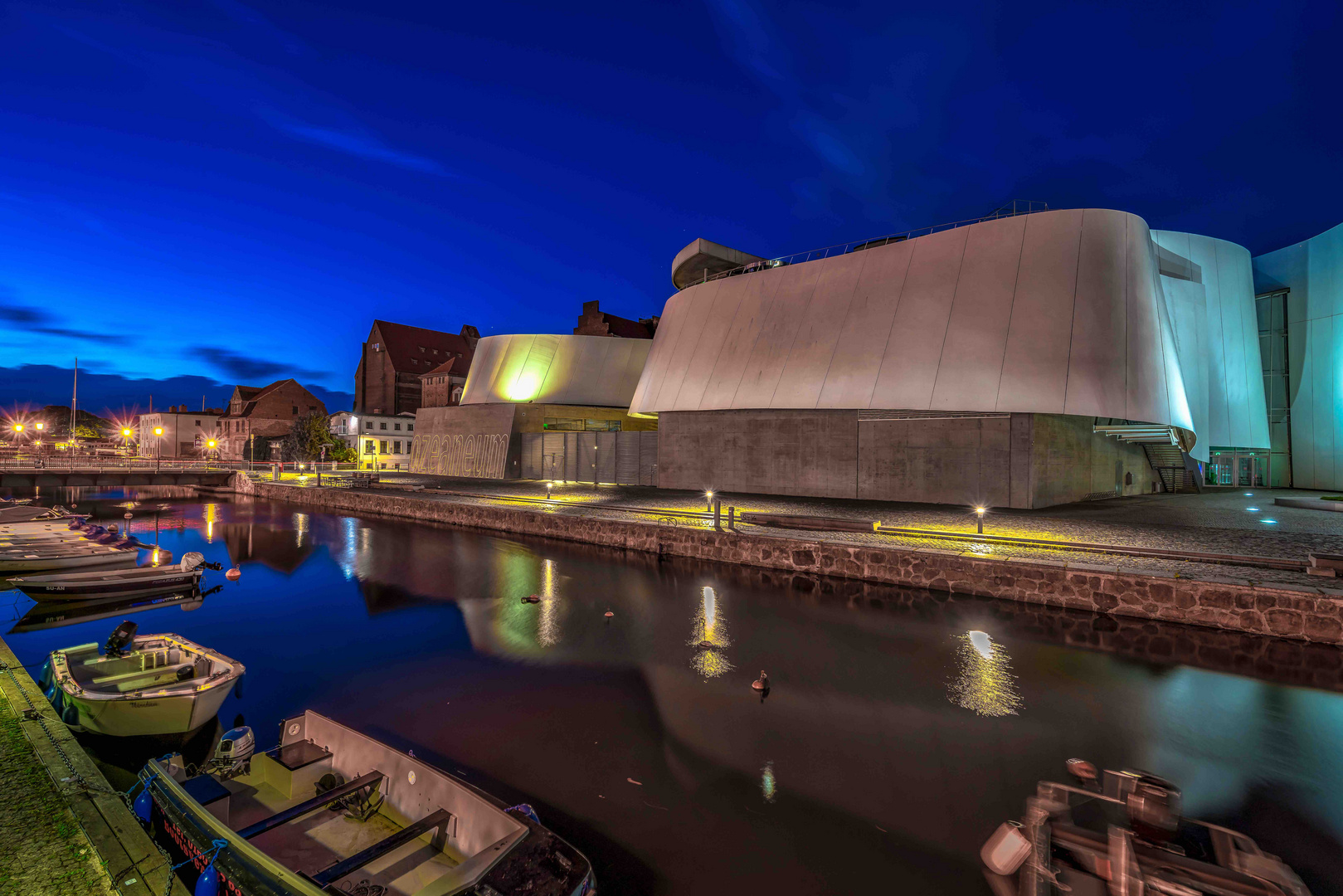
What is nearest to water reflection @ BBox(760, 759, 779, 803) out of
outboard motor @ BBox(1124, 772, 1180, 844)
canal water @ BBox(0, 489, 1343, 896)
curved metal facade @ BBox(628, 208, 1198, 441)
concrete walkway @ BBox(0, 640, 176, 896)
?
canal water @ BBox(0, 489, 1343, 896)

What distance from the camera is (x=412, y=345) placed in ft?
224

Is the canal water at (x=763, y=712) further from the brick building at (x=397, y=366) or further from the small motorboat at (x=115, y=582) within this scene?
the brick building at (x=397, y=366)

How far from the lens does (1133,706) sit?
764 cm

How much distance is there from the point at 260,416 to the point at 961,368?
82.9m

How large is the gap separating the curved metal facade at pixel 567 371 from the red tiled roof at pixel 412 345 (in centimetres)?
3233

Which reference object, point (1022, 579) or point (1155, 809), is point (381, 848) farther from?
point (1022, 579)

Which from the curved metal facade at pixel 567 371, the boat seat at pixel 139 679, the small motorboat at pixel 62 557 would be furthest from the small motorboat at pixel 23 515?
Answer: the curved metal facade at pixel 567 371

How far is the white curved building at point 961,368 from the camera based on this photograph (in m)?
19.2

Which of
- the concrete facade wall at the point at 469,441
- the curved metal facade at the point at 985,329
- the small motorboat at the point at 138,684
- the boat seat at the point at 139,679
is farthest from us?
the concrete facade wall at the point at 469,441

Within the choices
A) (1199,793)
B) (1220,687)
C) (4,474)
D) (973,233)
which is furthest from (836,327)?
(4,474)

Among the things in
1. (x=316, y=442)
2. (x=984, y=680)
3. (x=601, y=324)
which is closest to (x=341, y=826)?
(x=984, y=680)

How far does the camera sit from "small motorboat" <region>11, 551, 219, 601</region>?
1320 centimetres

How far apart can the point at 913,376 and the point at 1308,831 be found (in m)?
17.0

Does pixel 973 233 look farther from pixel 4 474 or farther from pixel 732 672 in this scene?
pixel 4 474
